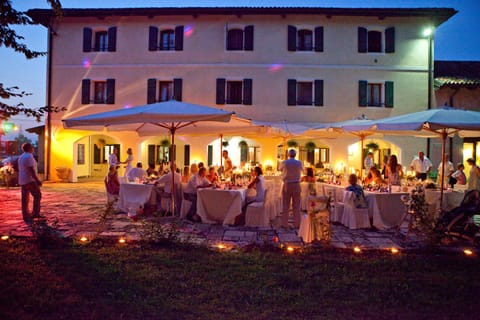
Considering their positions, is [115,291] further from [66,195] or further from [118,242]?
[66,195]

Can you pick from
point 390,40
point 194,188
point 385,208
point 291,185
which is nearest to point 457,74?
point 390,40

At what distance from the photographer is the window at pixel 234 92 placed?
55.9ft

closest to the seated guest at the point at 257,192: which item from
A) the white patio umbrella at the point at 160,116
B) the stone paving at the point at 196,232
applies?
the stone paving at the point at 196,232

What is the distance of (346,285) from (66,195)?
35.4 ft

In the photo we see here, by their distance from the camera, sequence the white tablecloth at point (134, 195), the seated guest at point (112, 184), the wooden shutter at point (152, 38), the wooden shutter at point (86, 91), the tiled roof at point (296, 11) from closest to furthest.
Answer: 1. the white tablecloth at point (134, 195)
2. the seated guest at point (112, 184)
3. the tiled roof at point (296, 11)
4. the wooden shutter at point (152, 38)
5. the wooden shutter at point (86, 91)

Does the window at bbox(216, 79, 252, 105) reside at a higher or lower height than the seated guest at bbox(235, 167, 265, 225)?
higher

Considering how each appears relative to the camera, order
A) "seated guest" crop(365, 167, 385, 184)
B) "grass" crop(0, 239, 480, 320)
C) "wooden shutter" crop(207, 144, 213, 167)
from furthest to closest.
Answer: "wooden shutter" crop(207, 144, 213, 167) → "seated guest" crop(365, 167, 385, 184) → "grass" crop(0, 239, 480, 320)

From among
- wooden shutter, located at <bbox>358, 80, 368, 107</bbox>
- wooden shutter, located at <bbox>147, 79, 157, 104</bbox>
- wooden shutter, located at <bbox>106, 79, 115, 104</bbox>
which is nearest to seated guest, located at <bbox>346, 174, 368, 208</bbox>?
wooden shutter, located at <bbox>358, 80, 368, 107</bbox>

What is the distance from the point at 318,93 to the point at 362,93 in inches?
79.8

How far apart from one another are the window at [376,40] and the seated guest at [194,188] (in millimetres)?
12485

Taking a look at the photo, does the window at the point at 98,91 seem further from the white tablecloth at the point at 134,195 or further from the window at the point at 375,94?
the window at the point at 375,94

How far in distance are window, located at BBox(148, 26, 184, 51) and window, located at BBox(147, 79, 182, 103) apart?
1557 millimetres

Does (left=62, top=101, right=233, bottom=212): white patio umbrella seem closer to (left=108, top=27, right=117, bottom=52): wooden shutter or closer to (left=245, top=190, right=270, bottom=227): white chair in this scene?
(left=245, top=190, right=270, bottom=227): white chair

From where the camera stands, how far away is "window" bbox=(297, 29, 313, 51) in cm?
1736
